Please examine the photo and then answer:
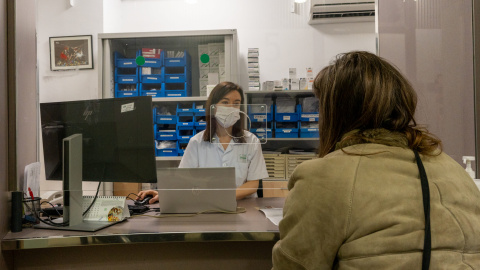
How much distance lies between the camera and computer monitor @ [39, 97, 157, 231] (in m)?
1.53

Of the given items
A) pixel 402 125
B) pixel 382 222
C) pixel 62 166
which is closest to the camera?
pixel 382 222

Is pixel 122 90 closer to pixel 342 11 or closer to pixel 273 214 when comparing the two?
pixel 273 214

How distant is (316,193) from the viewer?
86 cm

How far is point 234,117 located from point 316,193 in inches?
55.3

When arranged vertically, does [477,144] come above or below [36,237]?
above

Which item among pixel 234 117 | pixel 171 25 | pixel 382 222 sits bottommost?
pixel 382 222

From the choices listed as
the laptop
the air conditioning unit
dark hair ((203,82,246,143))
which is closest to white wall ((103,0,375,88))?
Answer: the air conditioning unit

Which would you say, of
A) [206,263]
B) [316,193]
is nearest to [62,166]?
[206,263]

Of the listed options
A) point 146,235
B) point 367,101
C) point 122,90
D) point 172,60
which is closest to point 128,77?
point 122,90

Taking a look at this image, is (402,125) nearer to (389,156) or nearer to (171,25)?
(389,156)

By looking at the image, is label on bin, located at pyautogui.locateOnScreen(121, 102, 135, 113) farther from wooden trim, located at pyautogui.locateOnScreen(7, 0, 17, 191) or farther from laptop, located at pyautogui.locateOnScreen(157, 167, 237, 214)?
wooden trim, located at pyautogui.locateOnScreen(7, 0, 17, 191)

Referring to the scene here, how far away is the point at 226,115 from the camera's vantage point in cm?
223

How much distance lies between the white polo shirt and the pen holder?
814 millimetres

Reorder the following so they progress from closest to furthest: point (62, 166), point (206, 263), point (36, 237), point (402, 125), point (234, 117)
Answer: point (402, 125) < point (36, 237) < point (206, 263) < point (62, 166) < point (234, 117)
